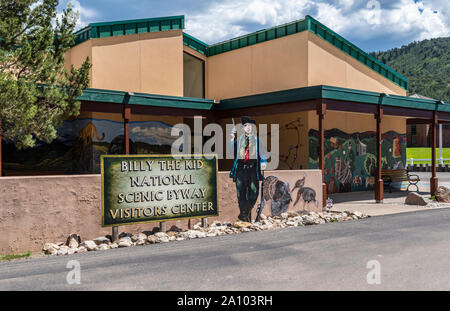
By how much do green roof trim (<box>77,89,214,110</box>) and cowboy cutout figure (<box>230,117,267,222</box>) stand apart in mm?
4089

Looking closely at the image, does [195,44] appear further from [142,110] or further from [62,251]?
[62,251]

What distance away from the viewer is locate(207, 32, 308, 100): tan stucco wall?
16.7 m

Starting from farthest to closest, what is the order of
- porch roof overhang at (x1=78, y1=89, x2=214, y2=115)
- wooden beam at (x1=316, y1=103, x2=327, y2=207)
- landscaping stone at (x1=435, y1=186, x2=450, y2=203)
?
landscaping stone at (x1=435, y1=186, x2=450, y2=203)
porch roof overhang at (x1=78, y1=89, x2=214, y2=115)
wooden beam at (x1=316, y1=103, x2=327, y2=207)

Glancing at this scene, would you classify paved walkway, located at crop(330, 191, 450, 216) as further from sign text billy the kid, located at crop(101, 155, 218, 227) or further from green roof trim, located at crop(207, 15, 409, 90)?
green roof trim, located at crop(207, 15, 409, 90)

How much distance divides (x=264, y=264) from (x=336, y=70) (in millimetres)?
13169

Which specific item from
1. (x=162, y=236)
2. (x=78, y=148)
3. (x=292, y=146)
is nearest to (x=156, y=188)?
(x=162, y=236)

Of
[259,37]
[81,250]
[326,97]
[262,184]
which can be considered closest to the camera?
[81,250]

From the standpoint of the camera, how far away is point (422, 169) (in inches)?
1318

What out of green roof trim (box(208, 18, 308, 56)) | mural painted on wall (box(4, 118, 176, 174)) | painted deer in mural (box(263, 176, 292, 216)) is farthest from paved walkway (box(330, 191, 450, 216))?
mural painted on wall (box(4, 118, 176, 174))

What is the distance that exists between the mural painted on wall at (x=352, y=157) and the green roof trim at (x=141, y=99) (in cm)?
462

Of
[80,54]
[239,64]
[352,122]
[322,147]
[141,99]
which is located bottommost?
[322,147]

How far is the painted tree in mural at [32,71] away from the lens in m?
7.55

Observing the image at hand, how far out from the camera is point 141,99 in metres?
13.6
